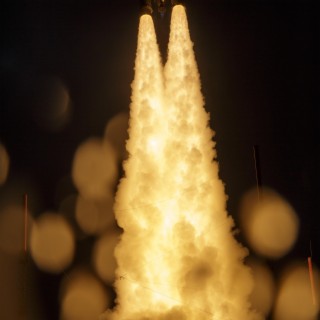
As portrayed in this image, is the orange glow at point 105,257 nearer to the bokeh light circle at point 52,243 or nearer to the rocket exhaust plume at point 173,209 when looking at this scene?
the bokeh light circle at point 52,243

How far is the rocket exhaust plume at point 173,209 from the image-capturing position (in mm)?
14375

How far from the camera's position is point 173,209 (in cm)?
1530

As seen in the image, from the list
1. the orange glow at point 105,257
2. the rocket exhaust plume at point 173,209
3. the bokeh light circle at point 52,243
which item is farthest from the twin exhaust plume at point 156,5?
the bokeh light circle at point 52,243

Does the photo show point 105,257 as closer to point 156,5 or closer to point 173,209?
point 173,209

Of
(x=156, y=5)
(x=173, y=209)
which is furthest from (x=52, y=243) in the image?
(x=156, y=5)

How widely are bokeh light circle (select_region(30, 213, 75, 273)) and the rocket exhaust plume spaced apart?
227 inches

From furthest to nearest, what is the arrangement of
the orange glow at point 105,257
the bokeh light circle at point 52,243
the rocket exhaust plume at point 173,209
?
the bokeh light circle at point 52,243, the orange glow at point 105,257, the rocket exhaust plume at point 173,209

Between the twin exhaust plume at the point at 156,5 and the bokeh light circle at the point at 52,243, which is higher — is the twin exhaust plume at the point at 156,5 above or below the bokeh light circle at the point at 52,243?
above

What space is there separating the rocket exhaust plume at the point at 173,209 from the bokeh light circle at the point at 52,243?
5.77 meters

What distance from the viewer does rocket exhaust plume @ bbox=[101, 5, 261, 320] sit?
47.2 ft

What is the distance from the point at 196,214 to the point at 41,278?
906cm

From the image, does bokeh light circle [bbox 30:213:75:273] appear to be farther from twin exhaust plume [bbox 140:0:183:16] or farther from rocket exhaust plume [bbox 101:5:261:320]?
twin exhaust plume [bbox 140:0:183:16]

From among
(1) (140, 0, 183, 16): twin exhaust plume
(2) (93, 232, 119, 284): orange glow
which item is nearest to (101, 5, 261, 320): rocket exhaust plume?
(1) (140, 0, 183, 16): twin exhaust plume

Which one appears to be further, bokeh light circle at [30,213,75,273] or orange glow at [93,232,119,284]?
bokeh light circle at [30,213,75,273]
